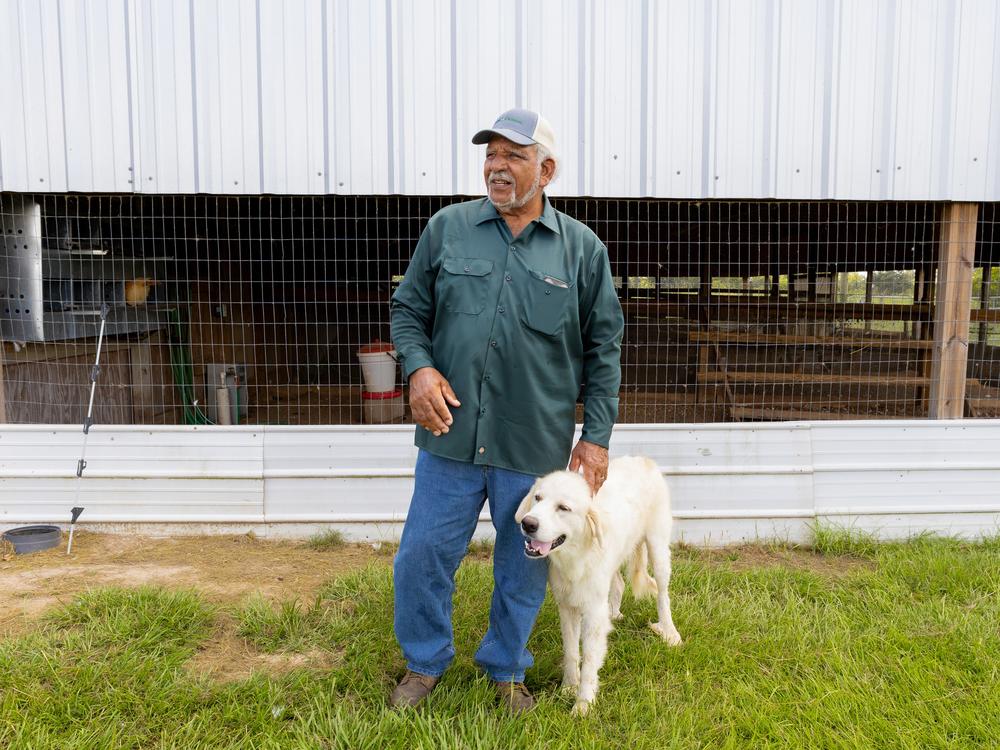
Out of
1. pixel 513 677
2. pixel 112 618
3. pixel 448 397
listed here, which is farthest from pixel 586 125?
pixel 112 618

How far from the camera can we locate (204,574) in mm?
4051

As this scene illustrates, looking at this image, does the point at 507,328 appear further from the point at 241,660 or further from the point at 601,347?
the point at 241,660

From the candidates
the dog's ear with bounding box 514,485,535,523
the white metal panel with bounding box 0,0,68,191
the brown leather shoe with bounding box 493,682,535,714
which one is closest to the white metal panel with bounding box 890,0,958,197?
the dog's ear with bounding box 514,485,535,523

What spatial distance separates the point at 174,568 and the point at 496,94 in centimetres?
348

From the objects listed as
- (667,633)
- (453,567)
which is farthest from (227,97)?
(667,633)

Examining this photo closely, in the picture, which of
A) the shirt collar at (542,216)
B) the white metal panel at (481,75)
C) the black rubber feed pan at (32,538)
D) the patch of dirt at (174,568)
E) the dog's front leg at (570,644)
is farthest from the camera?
the white metal panel at (481,75)

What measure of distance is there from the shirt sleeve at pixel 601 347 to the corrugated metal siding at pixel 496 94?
1977 millimetres

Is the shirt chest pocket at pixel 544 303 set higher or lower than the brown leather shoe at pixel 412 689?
higher

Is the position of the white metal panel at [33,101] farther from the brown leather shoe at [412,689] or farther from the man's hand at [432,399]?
the brown leather shoe at [412,689]

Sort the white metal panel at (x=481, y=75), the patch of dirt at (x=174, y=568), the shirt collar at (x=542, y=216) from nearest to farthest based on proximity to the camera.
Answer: the shirt collar at (x=542, y=216)
the patch of dirt at (x=174, y=568)
the white metal panel at (x=481, y=75)

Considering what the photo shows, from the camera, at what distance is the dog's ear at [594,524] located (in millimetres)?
2580

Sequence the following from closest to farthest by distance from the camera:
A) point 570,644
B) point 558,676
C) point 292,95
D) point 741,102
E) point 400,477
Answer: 1. point 570,644
2. point 558,676
3. point 292,95
4. point 741,102
5. point 400,477

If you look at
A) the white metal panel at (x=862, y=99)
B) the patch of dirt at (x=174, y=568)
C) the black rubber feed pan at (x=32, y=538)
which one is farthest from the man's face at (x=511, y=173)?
the black rubber feed pan at (x=32, y=538)

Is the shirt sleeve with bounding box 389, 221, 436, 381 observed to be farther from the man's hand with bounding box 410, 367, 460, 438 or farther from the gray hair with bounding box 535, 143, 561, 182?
the gray hair with bounding box 535, 143, 561, 182
